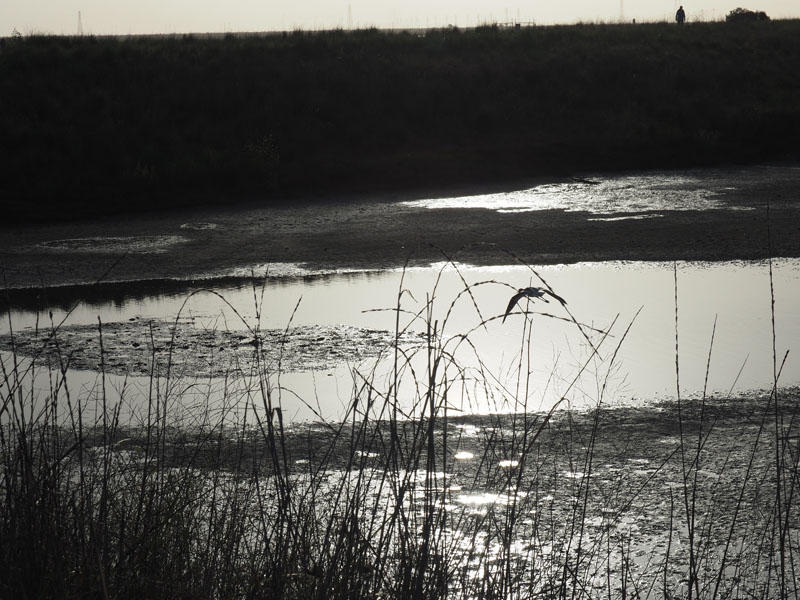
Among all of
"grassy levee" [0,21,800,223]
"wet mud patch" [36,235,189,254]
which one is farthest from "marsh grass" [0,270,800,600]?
"grassy levee" [0,21,800,223]

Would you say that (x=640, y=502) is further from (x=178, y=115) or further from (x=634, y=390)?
(x=178, y=115)

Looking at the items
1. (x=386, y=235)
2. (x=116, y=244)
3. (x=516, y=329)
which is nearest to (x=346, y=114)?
(x=386, y=235)

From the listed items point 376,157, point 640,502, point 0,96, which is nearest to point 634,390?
point 640,502

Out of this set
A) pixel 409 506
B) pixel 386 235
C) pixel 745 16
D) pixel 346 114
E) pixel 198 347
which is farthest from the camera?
pixel 745 16

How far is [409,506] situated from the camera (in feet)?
11.6

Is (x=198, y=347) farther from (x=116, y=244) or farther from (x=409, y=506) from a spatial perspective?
(x=116, y=244)

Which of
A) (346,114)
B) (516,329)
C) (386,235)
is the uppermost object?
(346,114)

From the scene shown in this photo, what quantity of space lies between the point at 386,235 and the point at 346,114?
419 inches

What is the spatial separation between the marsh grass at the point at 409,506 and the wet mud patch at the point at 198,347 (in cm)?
38

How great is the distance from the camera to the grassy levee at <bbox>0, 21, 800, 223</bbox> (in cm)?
2105

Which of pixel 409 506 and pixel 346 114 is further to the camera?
pixel 346 114

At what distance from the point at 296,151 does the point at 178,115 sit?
3658mm

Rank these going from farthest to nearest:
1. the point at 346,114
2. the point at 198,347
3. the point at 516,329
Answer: the point at 346,114 < the point at 516,329 < the point at 198,347

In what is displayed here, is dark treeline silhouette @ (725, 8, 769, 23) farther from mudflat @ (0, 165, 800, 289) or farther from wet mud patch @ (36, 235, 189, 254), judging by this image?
wet mud patch @ (36, 235, 189, 254)
